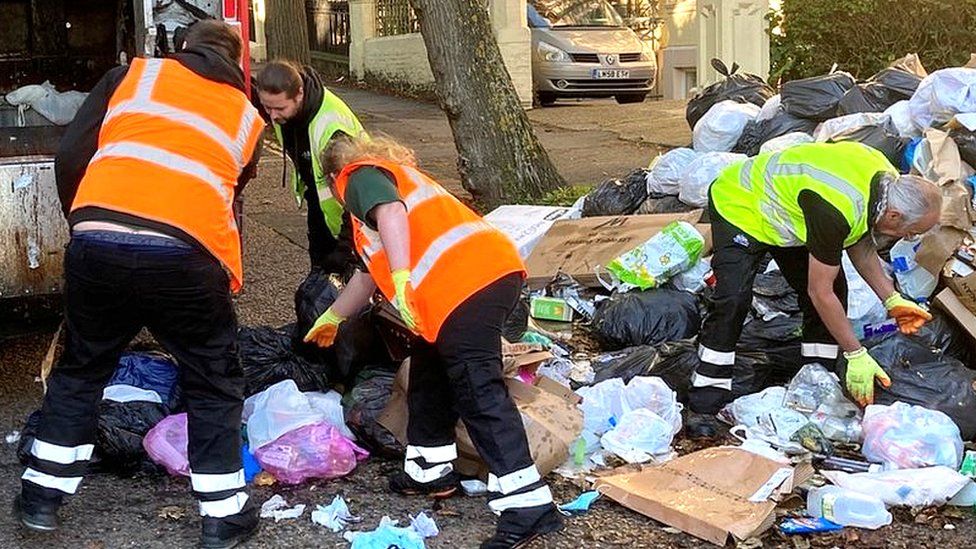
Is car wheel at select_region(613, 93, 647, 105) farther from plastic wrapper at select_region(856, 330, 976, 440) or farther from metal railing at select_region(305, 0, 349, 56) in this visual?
plastic wrapper at select_region(856, 330, 976, 440)

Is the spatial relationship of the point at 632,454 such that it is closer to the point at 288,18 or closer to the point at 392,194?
the point at 392,194

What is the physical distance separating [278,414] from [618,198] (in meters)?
3.02

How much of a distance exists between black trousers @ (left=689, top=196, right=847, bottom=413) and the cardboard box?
1817 mm

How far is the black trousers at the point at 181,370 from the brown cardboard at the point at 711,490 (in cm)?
117

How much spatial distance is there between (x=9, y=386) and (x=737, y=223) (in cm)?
293

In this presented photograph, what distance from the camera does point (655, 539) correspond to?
355cm

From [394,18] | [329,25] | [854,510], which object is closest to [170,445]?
[854,510]

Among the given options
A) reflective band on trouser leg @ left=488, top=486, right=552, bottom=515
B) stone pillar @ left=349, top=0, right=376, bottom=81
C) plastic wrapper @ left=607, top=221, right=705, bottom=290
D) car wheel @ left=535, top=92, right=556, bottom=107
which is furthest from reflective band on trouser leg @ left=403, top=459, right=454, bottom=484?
stone pillar @ left=349, top=0, right=376, bottom=81

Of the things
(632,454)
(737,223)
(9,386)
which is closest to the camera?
(632,454)

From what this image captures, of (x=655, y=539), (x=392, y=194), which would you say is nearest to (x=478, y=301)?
(x=392, y=194)

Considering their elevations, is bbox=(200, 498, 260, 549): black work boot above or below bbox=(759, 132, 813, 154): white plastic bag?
below

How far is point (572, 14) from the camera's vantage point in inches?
608

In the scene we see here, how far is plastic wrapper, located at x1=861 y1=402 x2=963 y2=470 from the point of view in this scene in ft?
12.7

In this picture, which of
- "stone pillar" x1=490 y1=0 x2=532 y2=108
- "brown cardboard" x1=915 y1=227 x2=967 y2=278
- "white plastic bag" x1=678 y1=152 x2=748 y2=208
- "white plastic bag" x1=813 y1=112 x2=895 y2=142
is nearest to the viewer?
"brown cardboard" x1=915 y1=227 x2=967 y2=278
